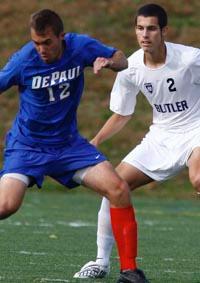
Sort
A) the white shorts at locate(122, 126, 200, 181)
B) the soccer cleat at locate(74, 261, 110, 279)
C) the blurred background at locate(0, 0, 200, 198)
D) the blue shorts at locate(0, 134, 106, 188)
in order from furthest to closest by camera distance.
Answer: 1. the blurred background at locate(0, 0, 200, 198)
2. the white shorts at locate(122, 126, 200, 181)
3. the soccer cleat at locate(74, 261, 110, 279)
4. the blue shorts at locate(0, 134, 106, 188)

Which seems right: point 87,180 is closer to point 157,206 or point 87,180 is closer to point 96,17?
point 157,206

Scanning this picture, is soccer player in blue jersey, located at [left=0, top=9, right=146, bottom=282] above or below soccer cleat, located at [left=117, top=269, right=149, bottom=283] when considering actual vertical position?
above

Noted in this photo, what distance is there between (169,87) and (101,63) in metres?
1.54

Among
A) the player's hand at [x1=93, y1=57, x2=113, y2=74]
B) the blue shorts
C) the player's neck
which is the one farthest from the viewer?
the player's neck

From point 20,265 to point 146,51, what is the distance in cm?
196

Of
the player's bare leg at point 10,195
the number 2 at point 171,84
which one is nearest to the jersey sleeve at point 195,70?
the number 2 at point 171,84

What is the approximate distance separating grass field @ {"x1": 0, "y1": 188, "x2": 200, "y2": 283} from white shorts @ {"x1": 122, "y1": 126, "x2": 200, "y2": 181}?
78 cm

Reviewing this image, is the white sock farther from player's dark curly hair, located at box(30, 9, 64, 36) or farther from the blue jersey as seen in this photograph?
player's dark curly hair, located at box(30, 9, 64, 36)

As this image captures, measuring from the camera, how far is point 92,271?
28.2 ft

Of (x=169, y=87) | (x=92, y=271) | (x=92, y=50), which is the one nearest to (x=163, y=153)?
(x=169, y=87)

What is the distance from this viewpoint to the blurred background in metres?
22.0

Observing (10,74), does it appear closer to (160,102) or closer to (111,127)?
(111,127)

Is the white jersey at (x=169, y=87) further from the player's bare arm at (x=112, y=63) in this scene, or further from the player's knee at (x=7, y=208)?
the player's knee at (x=7, y=208)

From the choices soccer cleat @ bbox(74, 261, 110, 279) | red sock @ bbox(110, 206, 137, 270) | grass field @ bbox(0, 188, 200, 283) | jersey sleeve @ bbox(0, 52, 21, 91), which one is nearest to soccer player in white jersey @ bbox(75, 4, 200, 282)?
soccer cleat @ bbox(74, 261, 110, 279)
